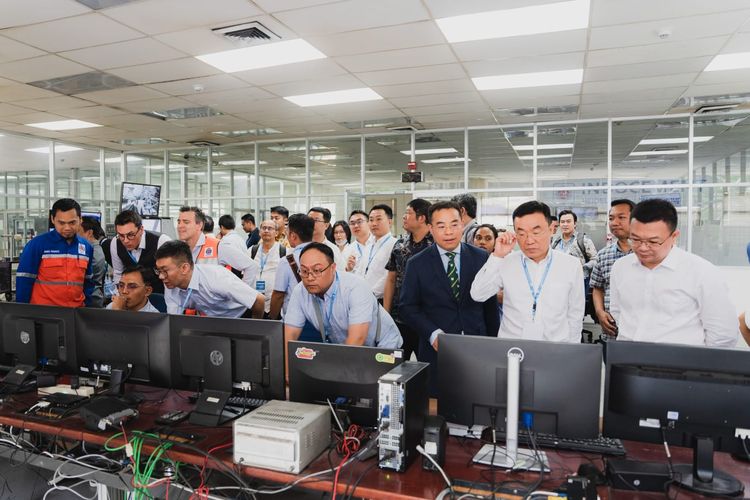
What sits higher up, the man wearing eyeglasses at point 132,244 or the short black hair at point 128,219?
the short black hair at point 128,219

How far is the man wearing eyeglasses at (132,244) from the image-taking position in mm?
3879

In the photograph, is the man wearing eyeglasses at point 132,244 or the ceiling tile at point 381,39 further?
the ceiling tile at point 381,39

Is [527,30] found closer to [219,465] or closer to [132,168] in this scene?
[219,465]

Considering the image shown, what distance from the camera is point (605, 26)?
418 centimetres

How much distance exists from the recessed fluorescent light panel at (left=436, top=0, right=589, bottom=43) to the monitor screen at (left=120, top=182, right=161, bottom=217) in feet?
18.8

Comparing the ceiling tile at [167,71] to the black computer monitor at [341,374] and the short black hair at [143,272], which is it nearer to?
the short black hair at [143,272]

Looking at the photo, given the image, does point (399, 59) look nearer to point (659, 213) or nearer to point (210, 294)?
point (210, 294)

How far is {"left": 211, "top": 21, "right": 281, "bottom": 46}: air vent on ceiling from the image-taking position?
4.18m

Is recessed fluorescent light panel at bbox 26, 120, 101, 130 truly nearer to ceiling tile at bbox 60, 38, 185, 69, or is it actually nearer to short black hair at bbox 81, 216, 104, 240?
ceiling tile at bbox 60, 38, 185, 69

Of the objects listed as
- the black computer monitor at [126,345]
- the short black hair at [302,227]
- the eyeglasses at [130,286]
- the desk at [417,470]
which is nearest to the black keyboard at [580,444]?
the desk at [417,470]

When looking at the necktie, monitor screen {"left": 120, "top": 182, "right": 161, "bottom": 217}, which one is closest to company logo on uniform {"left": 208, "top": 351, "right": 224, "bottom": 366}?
the necktie

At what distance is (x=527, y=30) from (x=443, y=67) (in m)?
1.13

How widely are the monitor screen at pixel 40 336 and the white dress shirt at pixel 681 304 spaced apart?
2.73 m

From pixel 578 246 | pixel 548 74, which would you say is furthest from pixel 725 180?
pixel 548 74
